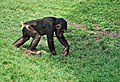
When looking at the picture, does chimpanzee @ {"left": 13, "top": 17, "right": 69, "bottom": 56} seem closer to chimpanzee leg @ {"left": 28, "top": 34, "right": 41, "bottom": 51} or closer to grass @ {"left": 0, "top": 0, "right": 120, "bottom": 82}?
chimpanzee leg @ {"left": 28, "top": 34, "right": 41, "bottom": 51}

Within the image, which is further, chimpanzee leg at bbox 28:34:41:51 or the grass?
chimpanzee leg at bbox 28:34:41:51

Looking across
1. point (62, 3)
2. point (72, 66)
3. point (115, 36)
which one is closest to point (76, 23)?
point (115, 36)

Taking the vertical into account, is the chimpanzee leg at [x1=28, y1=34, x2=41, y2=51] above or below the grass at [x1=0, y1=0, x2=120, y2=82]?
above

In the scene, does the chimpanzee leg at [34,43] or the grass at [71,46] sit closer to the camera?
the grass at [71,46]

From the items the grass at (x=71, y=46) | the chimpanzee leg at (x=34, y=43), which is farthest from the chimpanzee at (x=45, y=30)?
the grass at (x=71, y=46)

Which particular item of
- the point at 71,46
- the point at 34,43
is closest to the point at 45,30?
the point at 34,43

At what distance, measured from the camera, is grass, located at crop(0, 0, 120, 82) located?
335 inches

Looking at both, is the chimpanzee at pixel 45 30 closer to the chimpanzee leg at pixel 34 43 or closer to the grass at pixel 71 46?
the chimpanzee leg at pixel 34 43

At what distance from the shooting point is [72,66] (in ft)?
32.1

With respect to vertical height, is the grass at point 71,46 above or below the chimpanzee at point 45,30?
below

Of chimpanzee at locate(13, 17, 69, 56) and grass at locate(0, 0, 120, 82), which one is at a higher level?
chimpanzee at locate(13, 17, 69, 56)

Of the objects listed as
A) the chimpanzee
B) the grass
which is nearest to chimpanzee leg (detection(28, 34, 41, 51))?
the chimpanzee

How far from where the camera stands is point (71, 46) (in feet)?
41.8

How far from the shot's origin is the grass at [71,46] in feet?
27.9
